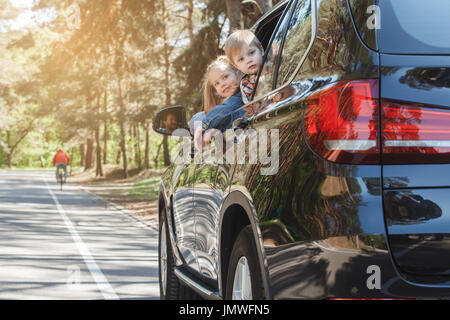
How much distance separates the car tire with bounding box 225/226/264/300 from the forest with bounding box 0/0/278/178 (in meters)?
10.0

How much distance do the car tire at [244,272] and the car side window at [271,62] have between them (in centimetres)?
81

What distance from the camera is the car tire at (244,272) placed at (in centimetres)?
317


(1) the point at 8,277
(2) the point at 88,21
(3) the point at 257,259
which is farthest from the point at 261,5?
(3) the point at 257,259

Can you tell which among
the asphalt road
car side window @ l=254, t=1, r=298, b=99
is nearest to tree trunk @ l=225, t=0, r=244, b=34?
the asphalt road

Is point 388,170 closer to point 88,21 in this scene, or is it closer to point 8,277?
point 8,277

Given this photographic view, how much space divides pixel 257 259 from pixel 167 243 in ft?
9.82

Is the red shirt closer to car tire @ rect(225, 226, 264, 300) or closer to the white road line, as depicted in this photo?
the white road line

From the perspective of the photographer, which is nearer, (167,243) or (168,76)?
(167,243)

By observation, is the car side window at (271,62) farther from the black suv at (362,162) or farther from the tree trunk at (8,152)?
the tree trunk at (8,152)

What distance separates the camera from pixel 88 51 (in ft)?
53.9

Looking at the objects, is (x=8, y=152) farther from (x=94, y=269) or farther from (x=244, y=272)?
(x=244, y=272)

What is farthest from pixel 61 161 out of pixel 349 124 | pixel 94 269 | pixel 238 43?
pixel 349 124

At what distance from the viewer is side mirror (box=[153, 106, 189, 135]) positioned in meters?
5.79

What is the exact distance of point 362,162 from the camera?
2529 millimetres
